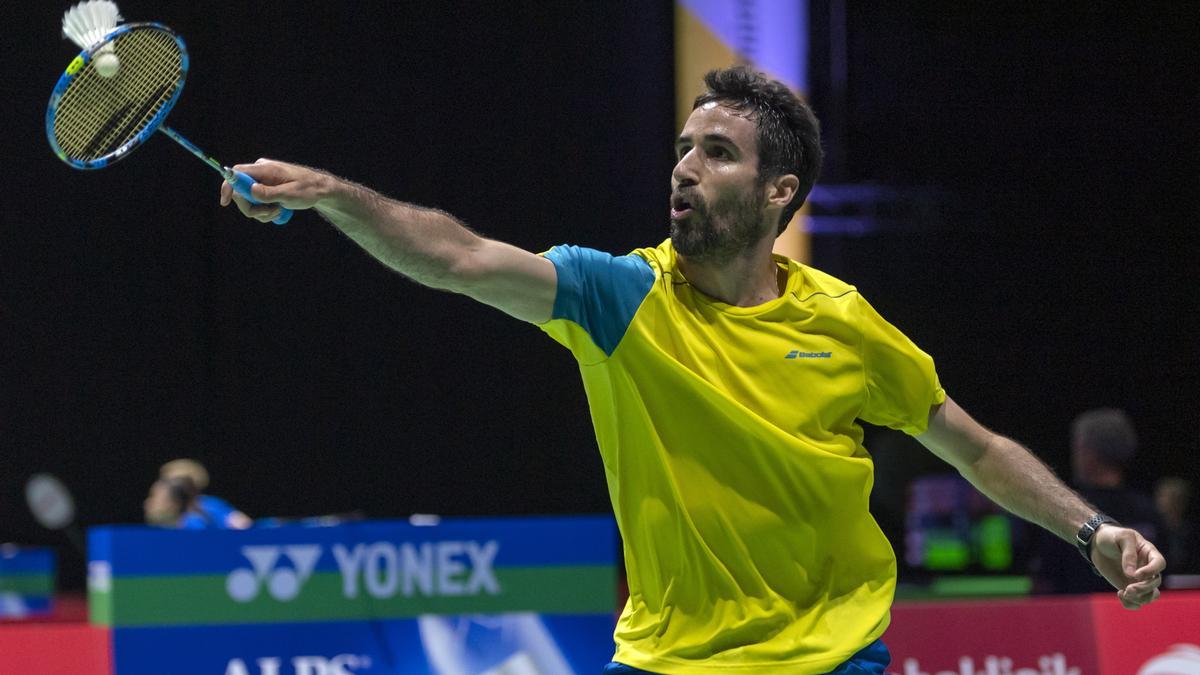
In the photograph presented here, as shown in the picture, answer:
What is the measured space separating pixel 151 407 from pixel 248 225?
1.32m

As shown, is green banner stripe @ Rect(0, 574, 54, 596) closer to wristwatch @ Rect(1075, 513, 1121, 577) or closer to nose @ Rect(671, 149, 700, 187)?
nose @ Rect(671, 149, 700, 187)

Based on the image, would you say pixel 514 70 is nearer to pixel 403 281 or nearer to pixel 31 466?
pixel 403 281

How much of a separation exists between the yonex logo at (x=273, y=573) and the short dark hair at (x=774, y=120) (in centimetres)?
223

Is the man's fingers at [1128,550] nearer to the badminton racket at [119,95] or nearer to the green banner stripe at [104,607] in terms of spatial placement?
the badminton racket at [119,95]

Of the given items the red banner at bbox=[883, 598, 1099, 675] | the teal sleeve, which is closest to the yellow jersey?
the teal sleeve

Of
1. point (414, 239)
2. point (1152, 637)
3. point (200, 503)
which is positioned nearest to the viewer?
point (414, 239)

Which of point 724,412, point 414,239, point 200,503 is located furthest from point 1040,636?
point 200,503

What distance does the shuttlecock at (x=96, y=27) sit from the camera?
102 inches

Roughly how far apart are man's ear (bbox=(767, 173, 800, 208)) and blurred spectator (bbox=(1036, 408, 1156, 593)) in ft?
8.61

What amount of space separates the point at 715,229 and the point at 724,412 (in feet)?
1.05

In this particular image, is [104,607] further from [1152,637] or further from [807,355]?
[1152,637]

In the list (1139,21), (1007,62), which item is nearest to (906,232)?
(1007,62)

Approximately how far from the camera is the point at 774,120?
2703 millimetres

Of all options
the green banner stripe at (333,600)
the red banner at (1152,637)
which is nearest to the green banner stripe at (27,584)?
the green banner stripe at (333,600)
